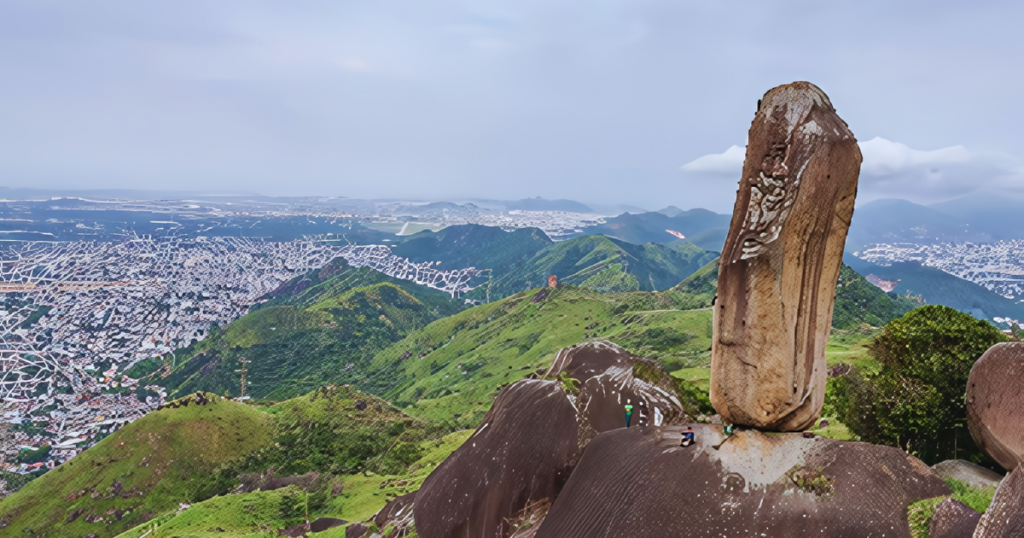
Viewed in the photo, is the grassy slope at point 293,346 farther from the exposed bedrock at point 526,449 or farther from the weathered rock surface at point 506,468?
the exposed bedrock at point 526,449

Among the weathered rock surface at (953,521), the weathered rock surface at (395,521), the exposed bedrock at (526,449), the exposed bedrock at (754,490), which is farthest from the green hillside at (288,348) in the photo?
the weathered rock surface at (953,521)

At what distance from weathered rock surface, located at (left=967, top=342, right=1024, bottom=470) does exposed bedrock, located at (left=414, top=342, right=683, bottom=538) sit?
7.24 m

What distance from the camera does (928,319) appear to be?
16406 millimetres

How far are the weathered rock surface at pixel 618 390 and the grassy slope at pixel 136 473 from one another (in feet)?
210

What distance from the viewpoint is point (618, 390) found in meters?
16.1

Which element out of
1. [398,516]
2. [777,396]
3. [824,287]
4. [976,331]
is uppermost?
[824,287]

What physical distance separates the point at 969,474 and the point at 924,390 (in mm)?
3463

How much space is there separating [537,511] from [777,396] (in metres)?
6.74

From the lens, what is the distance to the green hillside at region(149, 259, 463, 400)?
12531 centimetres

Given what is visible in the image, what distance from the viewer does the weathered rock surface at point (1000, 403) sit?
1149cm

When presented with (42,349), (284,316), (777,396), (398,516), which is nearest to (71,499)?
(398,516)

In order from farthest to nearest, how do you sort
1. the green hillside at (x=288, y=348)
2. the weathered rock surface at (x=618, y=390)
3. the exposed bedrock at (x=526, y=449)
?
1. the green hillside at (x=288, y=348)
2. the weathered rock surface at (x=618, y=390)
3. the exposed bedrock at (x=526, y=449)

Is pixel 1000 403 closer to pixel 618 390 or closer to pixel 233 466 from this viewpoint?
pixel 618 390

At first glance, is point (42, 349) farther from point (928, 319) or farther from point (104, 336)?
point (928, 319)
